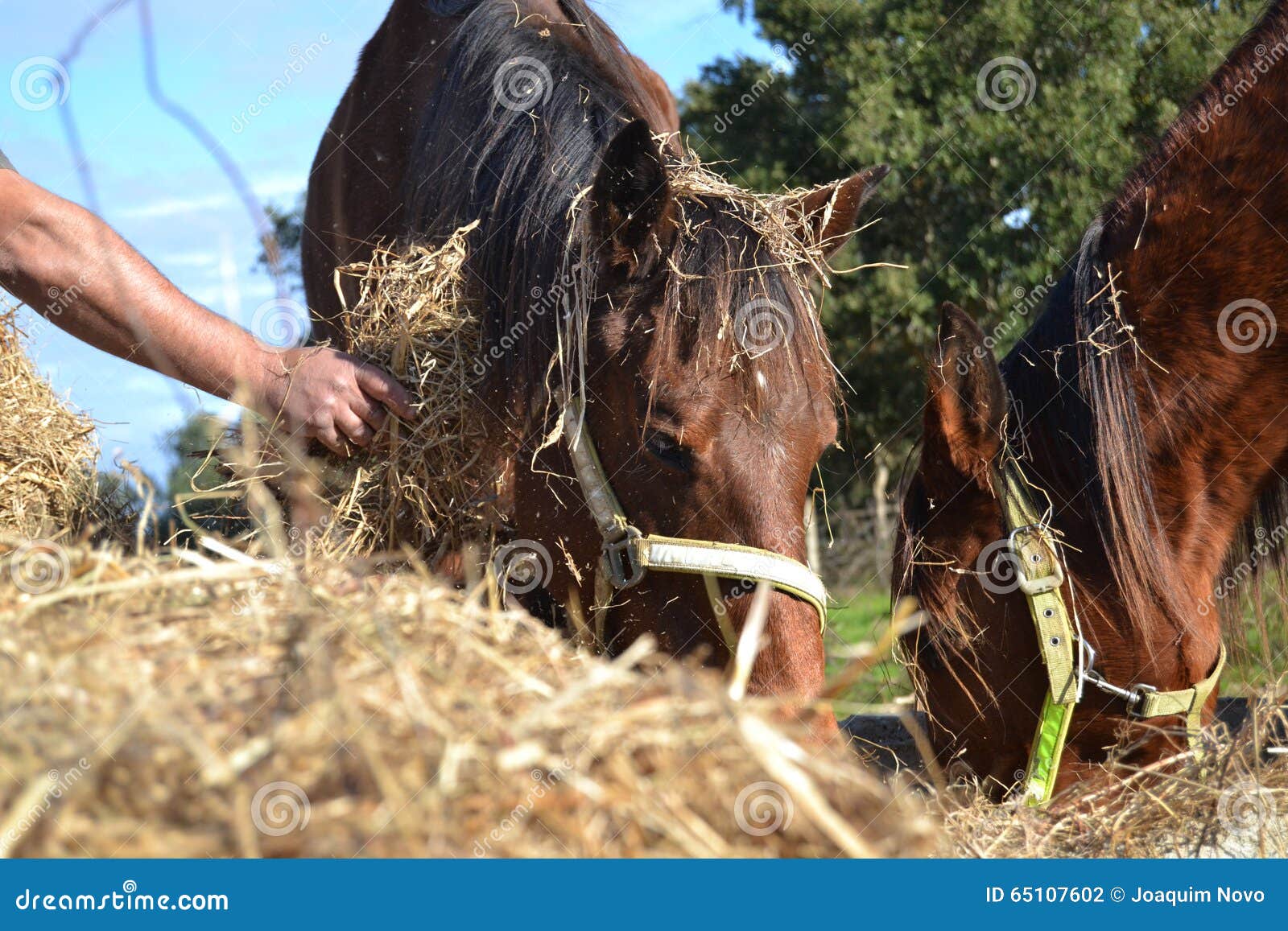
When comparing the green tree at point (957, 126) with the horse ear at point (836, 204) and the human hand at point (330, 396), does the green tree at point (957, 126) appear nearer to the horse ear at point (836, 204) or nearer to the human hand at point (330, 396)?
the horse ear at point (836, 204)

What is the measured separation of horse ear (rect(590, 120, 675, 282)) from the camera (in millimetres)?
2375

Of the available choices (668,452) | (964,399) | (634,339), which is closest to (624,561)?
(668,452)

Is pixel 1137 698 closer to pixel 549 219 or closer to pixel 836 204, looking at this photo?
pixel 836 204

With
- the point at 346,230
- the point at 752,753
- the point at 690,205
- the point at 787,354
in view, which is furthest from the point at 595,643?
the point at 346,230

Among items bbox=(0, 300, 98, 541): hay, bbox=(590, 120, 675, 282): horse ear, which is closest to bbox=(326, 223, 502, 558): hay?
bbox=(590, 120, 675, 282): horse ear

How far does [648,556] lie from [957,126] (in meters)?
7.22

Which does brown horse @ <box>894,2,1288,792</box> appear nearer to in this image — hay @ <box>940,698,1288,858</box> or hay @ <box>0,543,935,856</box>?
hay @ <box>940,698,1288,858</box>

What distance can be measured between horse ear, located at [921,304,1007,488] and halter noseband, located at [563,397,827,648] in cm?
69

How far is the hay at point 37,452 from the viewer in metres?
2.70

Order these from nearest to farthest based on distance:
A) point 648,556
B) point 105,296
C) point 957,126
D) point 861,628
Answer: point 648,556 < point 105,296 < point 957,126 < point 861,628

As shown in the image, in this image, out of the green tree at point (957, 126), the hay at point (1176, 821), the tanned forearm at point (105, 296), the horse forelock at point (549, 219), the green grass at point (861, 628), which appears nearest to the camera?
the hay at point (1176, 821)

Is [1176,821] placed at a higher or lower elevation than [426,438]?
lower

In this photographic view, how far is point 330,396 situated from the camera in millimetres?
2580

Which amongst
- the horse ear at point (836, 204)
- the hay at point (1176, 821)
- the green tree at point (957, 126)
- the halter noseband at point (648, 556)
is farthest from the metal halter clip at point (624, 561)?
the green tree at point (957, 126)
